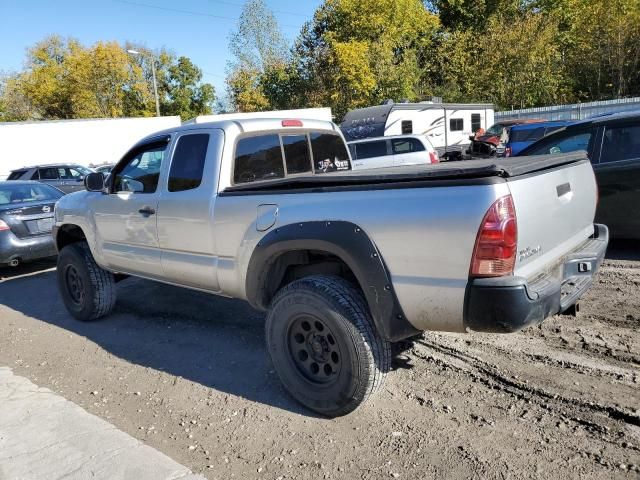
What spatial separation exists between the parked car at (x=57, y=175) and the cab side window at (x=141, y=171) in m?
13.1

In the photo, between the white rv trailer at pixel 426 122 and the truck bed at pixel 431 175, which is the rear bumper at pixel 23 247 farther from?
the white rv trailer at pixel 426 122

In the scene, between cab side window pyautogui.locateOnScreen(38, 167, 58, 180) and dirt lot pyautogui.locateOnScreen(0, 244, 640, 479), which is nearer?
dirt lot pyautogui.locateOnScreen(0, 244, 640, 479)

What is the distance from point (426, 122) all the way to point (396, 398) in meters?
22.3

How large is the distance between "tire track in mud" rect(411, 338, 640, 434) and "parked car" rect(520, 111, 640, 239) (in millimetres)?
3316

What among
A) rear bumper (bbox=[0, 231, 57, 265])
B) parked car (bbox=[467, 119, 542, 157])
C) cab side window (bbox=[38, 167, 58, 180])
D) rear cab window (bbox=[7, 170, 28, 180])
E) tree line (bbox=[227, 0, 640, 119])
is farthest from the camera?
tree line (bbox=[227, 0, 640, 119])

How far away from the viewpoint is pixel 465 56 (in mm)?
36844

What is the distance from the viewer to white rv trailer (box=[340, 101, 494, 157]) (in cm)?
2239

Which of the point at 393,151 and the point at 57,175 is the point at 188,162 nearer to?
the point at 393,151

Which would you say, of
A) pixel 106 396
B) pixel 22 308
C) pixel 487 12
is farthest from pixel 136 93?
pixel 106 396

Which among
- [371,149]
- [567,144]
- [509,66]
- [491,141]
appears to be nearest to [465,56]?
[509,66]

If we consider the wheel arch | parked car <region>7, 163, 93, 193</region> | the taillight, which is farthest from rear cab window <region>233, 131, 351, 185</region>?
parked car <region>7, 163, 93, 193</region>

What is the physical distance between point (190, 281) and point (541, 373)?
2.77m

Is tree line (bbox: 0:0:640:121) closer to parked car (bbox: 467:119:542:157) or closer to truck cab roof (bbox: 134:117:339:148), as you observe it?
parked car (bbox: 467:119:542:157)

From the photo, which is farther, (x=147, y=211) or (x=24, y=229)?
(x=24, y=229)
